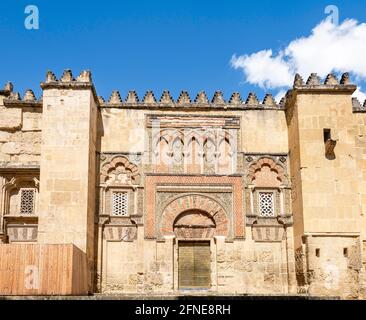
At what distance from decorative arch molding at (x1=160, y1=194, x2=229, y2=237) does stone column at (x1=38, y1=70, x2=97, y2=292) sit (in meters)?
1.33

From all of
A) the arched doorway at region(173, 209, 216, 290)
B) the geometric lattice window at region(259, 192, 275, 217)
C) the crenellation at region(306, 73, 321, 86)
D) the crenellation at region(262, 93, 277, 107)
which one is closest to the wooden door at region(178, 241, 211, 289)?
the arched doorway at region(173, 209, 216, 290)

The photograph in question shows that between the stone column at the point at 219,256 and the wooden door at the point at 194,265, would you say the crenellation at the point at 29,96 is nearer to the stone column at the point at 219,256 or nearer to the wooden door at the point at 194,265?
the wooden door at the point at 194,265

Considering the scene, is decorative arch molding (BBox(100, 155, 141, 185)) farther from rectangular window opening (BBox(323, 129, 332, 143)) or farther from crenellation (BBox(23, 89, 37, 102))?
rectangular window opening (BBox(323, 129, 332, 143))

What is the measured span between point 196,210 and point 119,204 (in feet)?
4.62

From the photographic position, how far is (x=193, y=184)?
10281 millimetres

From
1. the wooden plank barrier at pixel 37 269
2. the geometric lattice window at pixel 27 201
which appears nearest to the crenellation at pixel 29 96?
the geometric lattice window at pixel 27 201

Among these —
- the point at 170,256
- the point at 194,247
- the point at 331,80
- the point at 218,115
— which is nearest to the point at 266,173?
the point at 218,115

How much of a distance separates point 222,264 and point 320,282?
5.71 feet

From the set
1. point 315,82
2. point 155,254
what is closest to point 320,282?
point 155,254

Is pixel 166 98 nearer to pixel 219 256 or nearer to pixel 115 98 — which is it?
pixel 115 98

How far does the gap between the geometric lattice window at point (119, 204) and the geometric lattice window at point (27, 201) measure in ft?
4.80
